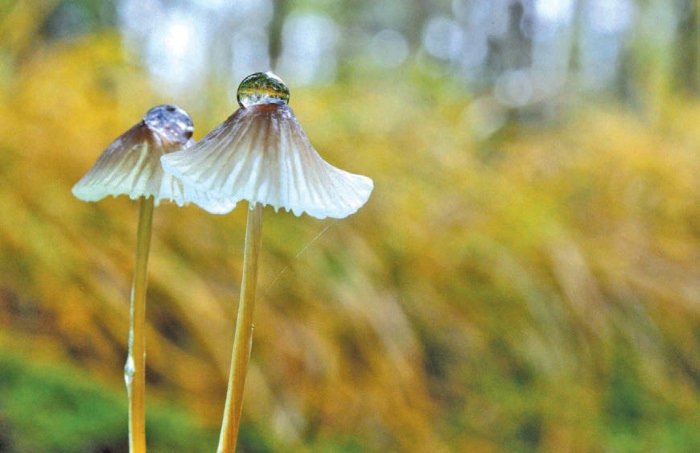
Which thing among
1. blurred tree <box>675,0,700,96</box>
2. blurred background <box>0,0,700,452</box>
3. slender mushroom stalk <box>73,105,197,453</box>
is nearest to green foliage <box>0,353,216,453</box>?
blurred background <box>0,0,700,452</box>

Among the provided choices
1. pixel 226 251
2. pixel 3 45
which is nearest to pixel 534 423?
pixel 226 251

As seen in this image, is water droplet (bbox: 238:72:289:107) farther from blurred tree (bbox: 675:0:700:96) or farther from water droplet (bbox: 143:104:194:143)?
blurred tree (bbox: 675:0:700:96)

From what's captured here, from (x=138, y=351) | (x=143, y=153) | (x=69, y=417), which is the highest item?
(x=143, y=153)

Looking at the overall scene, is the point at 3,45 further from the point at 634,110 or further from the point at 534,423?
the point at 634,110

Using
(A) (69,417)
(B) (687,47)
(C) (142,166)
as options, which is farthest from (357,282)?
(B) (687,47)

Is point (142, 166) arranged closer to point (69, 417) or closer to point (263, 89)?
point (263, 89)

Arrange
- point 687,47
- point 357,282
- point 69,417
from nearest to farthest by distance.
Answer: point 69,417, point 357,282, point 687,47

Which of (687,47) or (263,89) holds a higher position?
(687,47)

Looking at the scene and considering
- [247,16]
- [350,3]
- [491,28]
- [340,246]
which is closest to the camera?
[340,246]

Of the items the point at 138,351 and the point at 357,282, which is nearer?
the point at 138,351
